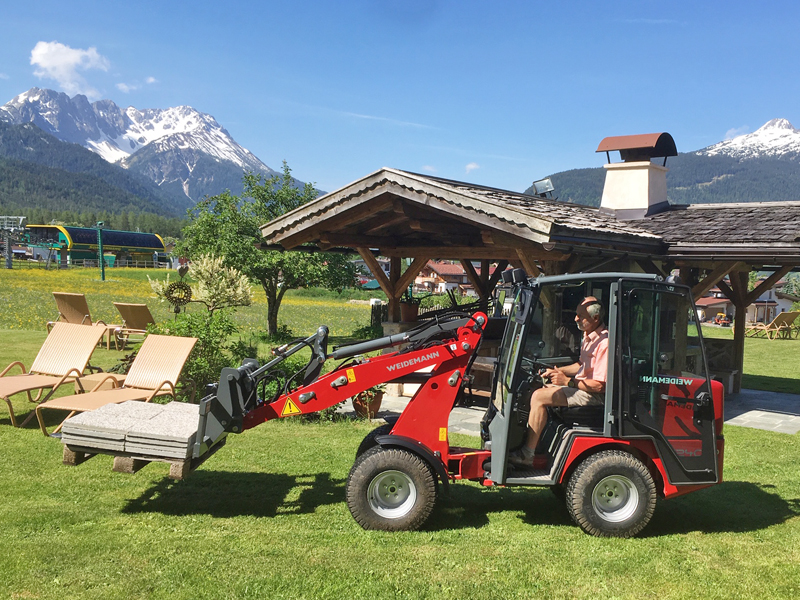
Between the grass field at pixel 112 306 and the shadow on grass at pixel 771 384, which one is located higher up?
the grass field at pixel 112 306

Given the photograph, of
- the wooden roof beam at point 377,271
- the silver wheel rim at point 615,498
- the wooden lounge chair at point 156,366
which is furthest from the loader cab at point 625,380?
the wooden roof beam at point 377,271

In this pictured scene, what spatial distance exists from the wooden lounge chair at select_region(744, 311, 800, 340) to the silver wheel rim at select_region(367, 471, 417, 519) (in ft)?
89.3

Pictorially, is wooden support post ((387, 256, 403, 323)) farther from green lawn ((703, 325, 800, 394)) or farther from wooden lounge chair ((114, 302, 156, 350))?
green lawn ((703, 325, 800, 394))

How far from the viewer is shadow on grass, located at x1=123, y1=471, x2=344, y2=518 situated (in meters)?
5.54

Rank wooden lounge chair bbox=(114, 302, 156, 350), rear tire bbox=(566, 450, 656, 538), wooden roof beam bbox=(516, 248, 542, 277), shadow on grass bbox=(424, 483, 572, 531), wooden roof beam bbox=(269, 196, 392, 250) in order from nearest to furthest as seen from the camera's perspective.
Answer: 1. rear tire bbox=(566, 450, 656, 538)
2. shadow on grass bbox=(424, 483, 572, 531)
3. wooden roof beam bbox=(516, 248, 542, 277)
4. wooden roof beam bbox=(269, 196, 392, 250)
5. wooden lounge chair bbox=(114, 302, 156, 350)

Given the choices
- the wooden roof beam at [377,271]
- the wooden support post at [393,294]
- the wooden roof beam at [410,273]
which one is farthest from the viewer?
the wooden support post at [393,294]

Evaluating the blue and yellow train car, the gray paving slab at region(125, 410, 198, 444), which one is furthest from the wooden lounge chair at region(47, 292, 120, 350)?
the blue and yellow train car

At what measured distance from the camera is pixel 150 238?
8331 centimetres

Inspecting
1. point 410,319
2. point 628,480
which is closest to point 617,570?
point 628,480

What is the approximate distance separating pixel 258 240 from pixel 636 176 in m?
12.0

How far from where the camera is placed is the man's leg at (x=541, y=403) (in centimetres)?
513

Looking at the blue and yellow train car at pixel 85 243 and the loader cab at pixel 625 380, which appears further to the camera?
the blue and yellow train car at pixel 85 243

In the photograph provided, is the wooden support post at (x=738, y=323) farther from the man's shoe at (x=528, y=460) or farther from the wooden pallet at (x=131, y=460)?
the wooden pallet at (x=131, y=460)

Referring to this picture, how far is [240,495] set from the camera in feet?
19.5
